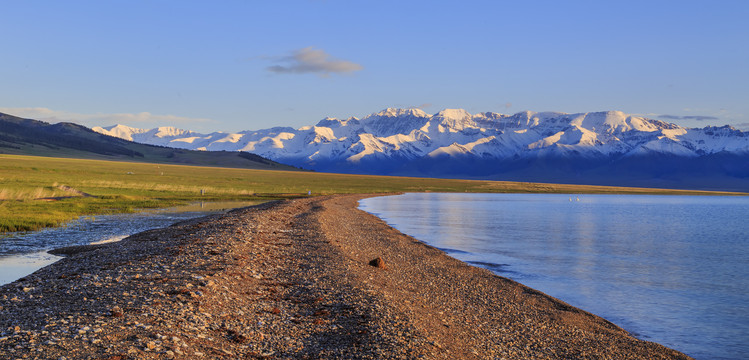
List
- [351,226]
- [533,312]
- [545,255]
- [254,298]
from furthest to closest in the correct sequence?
[351,226]
[545,255]
[533,312]
[254,298]

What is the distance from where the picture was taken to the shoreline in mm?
11250

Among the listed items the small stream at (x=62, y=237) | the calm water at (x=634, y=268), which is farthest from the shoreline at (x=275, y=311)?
the calm water at (x=634, y=268)

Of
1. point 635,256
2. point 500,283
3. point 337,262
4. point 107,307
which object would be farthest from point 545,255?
point 107,307

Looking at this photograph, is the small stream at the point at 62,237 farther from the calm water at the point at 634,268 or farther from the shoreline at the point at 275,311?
the calm water at the point at 634,268

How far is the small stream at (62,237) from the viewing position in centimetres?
2216

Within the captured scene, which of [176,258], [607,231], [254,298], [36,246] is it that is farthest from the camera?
[607,231]

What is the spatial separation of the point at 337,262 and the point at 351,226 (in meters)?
20.4

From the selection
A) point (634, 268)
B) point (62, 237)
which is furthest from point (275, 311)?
point (634, 268)

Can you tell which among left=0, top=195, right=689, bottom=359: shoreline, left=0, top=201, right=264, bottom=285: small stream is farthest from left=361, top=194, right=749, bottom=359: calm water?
left=0, top=201, right=264, bottom=285: small stream

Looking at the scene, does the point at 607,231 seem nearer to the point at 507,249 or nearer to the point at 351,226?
the point at 507,249

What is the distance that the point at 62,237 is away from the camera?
100ft

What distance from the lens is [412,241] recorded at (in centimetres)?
3678

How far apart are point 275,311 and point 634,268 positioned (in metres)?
24.0

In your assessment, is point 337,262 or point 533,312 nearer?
point 533,312
